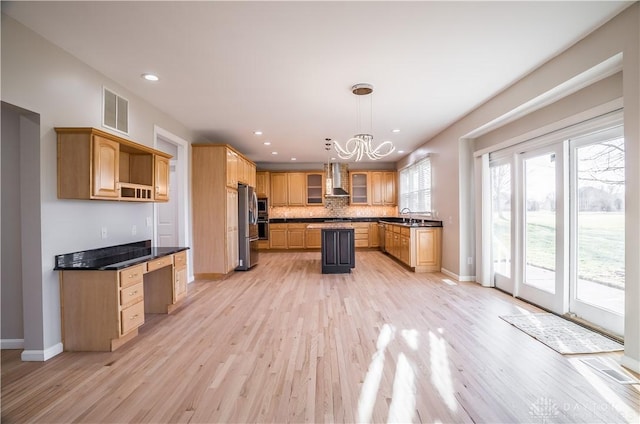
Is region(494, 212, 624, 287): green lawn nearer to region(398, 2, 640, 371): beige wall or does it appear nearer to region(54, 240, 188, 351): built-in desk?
region(398, 2, 640, 371): beige wall

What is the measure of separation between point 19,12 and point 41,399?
9.18ft

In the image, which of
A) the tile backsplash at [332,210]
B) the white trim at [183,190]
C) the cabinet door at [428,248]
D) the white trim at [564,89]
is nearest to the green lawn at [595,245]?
the white trim at [564,89]

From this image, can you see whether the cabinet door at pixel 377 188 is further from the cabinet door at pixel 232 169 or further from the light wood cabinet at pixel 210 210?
the light wood cabinet at pixel 210 210

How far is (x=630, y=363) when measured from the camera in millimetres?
2240

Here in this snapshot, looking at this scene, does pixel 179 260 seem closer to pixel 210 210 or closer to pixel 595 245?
pixel 210 210

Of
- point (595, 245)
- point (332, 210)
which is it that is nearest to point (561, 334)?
point (595, 245)

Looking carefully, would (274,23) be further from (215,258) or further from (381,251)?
(381,251)

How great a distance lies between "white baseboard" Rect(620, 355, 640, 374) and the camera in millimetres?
2201

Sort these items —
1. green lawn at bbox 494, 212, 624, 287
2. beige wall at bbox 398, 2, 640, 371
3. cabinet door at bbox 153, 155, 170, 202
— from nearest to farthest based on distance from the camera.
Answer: beige wall at bbox 398, 2, 640, 371 → green lawn at bbox 494, 212, 624, 287 → cabinet door at bbox 153, 155, 170, 202

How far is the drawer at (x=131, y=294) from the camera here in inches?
107

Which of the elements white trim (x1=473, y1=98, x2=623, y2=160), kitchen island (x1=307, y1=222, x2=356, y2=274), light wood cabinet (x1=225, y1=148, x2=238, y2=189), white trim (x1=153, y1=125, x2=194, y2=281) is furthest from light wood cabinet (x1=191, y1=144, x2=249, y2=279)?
white trim (x1=473, y1=98, x2=623, y2=160)

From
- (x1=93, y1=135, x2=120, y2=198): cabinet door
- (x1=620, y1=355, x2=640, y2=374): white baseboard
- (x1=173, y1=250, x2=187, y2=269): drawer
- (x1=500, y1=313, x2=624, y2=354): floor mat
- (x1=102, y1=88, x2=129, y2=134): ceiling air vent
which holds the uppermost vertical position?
(x1=102, y1=88, x2=129, y2=134): ceiling air vent

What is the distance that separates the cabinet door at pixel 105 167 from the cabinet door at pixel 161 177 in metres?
0.65

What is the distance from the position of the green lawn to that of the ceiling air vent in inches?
205
